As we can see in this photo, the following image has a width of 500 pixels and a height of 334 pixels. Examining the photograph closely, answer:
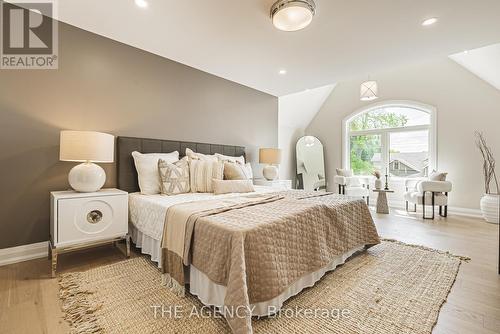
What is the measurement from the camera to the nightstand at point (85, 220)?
6.07ft

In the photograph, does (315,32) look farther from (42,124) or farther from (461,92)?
(461,92)

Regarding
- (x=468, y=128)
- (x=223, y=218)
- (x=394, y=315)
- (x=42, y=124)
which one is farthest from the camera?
(x=468, y=128)

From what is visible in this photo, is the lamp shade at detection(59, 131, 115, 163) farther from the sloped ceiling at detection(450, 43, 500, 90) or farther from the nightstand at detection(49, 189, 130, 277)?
the sloped ceiling at detection(450, 43, 500, 90)

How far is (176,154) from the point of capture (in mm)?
2889

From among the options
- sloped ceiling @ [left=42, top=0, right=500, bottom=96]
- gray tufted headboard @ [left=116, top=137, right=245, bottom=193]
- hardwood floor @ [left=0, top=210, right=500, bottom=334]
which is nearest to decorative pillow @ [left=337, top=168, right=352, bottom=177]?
hardwood floor @ [left=0, top=210, right=500, bottom=334]

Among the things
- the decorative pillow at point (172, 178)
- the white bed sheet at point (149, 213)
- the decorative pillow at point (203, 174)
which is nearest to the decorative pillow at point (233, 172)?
the decorative pillow at point (203, 174)

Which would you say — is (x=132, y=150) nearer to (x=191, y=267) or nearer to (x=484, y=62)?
(x=191, y=267)

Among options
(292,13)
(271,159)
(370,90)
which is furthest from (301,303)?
(370,90)

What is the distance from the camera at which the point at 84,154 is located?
197 centimetres

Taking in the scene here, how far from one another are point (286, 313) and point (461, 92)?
16.9 feet

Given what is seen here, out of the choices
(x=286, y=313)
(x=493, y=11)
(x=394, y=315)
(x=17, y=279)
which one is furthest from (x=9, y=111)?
(x=493, y=11)

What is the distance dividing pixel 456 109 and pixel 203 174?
16.0ft

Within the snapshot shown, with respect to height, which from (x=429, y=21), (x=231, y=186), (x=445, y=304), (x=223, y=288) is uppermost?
(x=429, y=21)

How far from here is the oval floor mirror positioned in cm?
570
